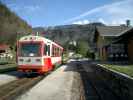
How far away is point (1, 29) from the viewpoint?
89.2 m

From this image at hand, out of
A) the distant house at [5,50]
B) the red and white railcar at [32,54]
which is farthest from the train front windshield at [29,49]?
the distant house at [5,50]

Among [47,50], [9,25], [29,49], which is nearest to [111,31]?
[47,50]

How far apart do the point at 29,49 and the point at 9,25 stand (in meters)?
74.1

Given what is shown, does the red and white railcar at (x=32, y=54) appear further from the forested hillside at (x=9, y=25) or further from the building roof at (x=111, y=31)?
the forested hillside at (x=9, y=25)

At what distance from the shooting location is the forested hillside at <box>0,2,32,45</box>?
298 feet

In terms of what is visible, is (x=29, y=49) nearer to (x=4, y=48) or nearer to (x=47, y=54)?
(x=47, y=54)

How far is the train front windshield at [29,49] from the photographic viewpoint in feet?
73.5

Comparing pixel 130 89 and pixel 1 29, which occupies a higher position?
pixel 1 29

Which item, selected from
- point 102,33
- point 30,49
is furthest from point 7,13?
point 30,49

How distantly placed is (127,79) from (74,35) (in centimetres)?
16774

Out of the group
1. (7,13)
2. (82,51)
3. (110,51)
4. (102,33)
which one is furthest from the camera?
(82,51)

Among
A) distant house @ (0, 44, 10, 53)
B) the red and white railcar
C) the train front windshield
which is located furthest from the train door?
distant house @ (0, 44, 10, 53)

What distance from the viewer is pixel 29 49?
22578 millimetres

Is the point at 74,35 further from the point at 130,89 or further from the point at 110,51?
the point at 130,89
